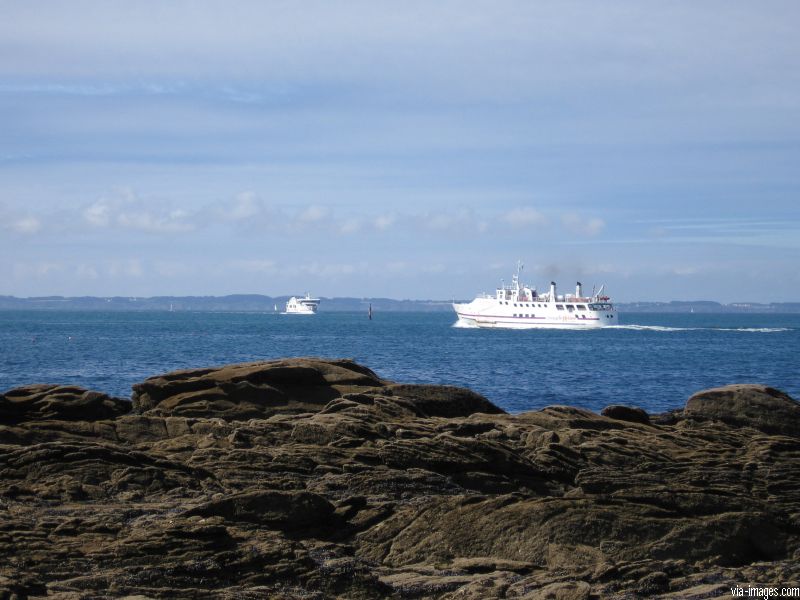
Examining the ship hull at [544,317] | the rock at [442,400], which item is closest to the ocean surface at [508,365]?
the rock at [442,400]

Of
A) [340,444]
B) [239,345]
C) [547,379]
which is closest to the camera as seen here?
[340,444]

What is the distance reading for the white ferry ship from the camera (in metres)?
141

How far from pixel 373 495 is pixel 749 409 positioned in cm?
1138

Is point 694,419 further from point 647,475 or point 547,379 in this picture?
point 547,379

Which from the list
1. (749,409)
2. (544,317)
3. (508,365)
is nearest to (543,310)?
(544,317)

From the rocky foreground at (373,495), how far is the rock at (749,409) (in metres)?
0.06

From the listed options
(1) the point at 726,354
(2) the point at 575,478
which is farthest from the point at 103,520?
(1) the point at 726,354

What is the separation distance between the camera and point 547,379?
164 ft

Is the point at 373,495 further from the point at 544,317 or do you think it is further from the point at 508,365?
the point at 544,317

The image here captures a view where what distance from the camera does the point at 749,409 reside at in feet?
70.5

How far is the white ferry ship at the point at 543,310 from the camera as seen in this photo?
141375mm

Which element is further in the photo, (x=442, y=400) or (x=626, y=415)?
(x=442, y=400)

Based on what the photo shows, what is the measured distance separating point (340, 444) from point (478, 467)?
2.50 m

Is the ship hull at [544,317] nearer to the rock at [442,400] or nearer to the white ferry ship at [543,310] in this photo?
the white ferry ship at [543,310]
